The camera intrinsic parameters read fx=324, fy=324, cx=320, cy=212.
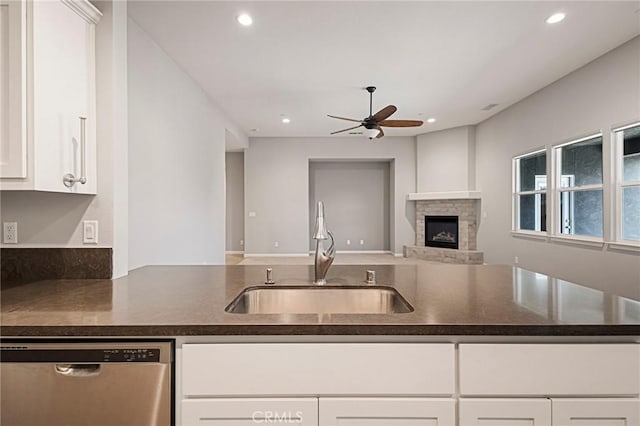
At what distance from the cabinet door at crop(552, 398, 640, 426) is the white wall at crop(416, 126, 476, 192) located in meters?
6.84

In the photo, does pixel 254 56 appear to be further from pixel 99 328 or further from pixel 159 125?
pixel 99 328

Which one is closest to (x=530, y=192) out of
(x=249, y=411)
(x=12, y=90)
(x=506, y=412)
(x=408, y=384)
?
(x=506, y=412)

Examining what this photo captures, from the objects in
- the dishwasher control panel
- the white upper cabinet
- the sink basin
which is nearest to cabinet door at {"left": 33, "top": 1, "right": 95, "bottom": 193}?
the white upper cabinet

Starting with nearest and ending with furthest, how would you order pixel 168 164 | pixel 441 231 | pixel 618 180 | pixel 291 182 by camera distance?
pixel 168 164
pixel 618 180
pixel 441 231
pixel 291 182

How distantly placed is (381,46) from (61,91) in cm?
306

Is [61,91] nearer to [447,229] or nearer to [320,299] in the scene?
[320,299]

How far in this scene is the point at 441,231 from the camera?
25.9ft

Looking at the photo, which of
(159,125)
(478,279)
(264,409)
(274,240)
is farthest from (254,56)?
(274,240)

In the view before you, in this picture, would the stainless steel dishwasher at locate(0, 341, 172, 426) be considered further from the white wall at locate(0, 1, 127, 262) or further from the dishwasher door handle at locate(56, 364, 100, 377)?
the white wall at locate(0, 1, 127, 262)

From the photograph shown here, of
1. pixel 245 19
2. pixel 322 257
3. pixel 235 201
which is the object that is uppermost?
pixel 245 19

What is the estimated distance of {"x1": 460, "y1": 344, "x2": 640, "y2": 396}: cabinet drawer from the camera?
3.28ft

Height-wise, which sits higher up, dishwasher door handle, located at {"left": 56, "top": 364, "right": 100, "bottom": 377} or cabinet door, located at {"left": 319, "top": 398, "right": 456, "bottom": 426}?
dishwasher door handle, located at {"left": 56, "top": 364, "right": 100, "bottom": 377}

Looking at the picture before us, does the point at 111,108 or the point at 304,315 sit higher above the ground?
the point at 111,108

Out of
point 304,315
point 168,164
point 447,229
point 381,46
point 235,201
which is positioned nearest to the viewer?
point 304,315
